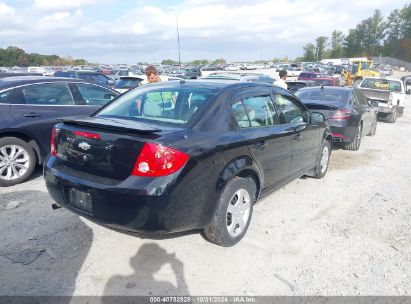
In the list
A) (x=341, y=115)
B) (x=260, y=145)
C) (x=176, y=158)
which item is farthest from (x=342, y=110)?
(x=176, y=158)

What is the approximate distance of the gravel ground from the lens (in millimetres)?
2957

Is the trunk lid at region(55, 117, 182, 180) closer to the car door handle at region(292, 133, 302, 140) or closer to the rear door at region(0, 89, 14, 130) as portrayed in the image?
the car door handle at region(292, 133, 302, 140)

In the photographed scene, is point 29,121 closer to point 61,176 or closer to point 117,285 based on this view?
point 61,176

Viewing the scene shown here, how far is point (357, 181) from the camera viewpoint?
585cm

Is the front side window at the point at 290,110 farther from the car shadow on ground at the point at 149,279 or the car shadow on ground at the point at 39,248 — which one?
the car shadow on ground at the point at 39,248

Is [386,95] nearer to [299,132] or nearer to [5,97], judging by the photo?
[299,132]

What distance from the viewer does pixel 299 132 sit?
15.2ft

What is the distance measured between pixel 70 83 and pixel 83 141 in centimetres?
331

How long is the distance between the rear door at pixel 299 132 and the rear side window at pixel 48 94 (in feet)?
11.8

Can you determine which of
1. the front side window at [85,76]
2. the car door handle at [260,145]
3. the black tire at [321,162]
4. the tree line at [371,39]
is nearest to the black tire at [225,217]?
the car door handle at [260,145]

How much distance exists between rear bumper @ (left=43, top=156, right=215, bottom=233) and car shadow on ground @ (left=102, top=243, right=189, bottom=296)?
444 mm

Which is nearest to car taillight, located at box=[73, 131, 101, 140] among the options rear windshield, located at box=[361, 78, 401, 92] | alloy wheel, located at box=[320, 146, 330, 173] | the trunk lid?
the trunk lid

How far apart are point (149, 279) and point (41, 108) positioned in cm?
368

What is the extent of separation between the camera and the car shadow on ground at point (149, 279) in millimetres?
2875
